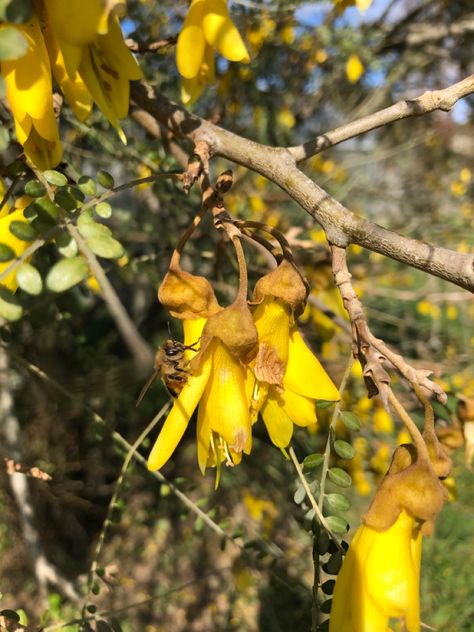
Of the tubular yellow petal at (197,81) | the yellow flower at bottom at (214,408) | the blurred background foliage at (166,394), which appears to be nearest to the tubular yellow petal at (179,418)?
the yellow flower at bottom at (214,408)

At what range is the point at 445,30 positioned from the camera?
107 inches

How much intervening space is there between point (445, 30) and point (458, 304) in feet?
5.86

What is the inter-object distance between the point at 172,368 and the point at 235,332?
3.7 inches

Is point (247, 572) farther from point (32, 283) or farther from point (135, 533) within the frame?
point (32, 283)

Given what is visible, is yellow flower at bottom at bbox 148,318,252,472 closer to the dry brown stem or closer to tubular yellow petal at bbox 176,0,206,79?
the dry brown stem

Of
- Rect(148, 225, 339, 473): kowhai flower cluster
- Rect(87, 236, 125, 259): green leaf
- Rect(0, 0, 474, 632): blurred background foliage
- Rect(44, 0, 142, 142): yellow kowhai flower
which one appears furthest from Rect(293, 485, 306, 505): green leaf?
Rect(44, 0, 142, 142): yellow kowhai flower

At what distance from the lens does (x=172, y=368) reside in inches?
23.3

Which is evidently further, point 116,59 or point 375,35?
point 375,35

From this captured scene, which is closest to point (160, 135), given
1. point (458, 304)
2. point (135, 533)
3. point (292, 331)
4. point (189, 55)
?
point (189, 55)

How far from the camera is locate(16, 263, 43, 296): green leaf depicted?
49 cm

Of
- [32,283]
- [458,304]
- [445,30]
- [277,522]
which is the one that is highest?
[445,30]

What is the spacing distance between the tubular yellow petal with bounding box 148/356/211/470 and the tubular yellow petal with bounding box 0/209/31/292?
181 mm

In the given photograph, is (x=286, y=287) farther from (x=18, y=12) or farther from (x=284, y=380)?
(x=18, y=12)

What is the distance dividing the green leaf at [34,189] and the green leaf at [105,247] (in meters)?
0.06
